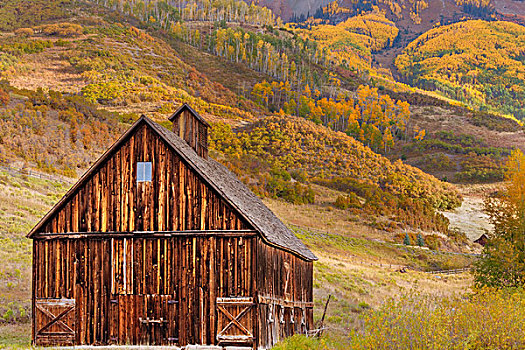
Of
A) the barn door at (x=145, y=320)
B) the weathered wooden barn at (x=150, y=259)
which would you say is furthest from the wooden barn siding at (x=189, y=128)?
the barn door at (x=145, y=320)

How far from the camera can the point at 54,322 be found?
19.8 meters

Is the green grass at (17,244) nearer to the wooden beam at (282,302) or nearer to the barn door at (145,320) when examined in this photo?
the barn door at (145,320)

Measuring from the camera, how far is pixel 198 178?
2003 centimetres

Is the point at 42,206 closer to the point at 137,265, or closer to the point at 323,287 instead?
the point at 323,287

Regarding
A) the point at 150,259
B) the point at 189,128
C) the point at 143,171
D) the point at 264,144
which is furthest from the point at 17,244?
the point at 264,144

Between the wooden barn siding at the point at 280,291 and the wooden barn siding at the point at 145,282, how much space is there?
0.76 meters

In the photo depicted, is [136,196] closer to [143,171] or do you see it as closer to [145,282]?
[143,171]

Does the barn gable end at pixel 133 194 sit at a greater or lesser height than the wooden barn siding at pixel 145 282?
greater

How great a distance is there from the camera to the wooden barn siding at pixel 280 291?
64.7 feet

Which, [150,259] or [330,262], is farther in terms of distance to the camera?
[330,262]

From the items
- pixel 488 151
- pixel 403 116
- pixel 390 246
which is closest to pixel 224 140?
pixel 390 246

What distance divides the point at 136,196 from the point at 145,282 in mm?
3102

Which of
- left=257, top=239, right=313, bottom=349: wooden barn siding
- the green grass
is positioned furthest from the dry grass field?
left=257, top=239, right=313, bottom=349: wooden barn siding

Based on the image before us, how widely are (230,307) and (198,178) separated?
183 inches
